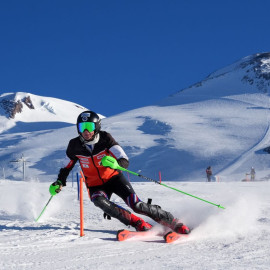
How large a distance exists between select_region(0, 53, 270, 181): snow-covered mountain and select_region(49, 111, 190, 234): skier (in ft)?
100

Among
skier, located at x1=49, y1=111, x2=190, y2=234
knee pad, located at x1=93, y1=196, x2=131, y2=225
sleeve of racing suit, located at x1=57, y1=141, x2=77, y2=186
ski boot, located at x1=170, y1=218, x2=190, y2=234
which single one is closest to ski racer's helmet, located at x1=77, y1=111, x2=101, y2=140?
skier, located at x1=49, y1=111, x2=190, y2=234

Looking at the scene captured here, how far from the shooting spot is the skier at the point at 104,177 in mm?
4949

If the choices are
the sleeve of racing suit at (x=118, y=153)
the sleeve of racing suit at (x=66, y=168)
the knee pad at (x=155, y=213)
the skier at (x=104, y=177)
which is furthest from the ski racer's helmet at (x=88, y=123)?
the knee pad at (x=155, y=213)

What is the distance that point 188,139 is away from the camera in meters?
53.2

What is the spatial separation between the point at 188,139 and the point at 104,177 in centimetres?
4849

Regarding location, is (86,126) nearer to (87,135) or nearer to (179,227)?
(87,135)

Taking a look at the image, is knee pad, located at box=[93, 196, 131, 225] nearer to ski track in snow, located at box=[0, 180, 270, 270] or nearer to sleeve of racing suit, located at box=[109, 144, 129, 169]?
ski track in snow, located at box=[0, 180, 270, 270]

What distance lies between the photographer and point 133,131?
60406 millimetres

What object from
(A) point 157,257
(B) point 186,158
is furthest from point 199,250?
(B) point 186,158

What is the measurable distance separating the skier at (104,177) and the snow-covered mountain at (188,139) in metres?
30.5

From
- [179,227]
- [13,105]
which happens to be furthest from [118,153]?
[13,105]

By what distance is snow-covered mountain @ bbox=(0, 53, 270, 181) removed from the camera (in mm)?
43156

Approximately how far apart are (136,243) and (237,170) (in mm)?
35795

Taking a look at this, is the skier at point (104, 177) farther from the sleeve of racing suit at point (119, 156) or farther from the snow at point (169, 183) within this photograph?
the snow at point (169, 183)
